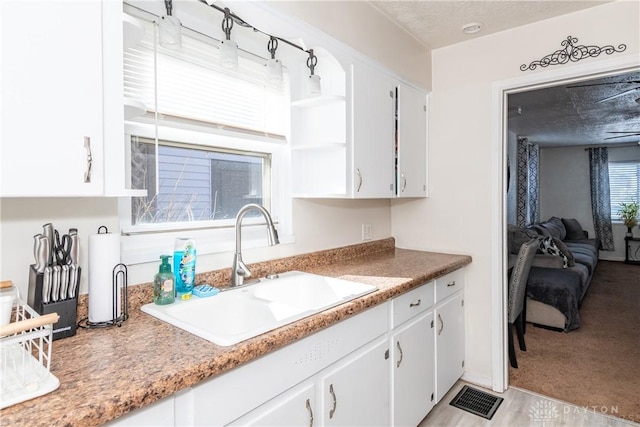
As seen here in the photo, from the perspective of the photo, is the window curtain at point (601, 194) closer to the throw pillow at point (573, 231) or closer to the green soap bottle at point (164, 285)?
the throw pillow at point (573, 231)

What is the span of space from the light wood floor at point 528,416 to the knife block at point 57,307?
1848mm

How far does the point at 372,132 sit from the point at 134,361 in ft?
5.33

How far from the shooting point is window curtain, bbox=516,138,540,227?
6.45 meters

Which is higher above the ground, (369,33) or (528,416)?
(369,33)

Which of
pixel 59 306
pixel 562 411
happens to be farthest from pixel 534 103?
pixel 59 306

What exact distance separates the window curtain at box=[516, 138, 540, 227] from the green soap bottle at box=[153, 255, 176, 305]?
6424mm

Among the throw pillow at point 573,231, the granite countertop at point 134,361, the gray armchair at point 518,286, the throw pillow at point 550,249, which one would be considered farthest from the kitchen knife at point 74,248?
the throw pillow at point 573,231

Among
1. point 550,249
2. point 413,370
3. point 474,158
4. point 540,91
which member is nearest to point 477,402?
point 413,370

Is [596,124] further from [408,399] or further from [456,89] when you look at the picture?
[408,399]

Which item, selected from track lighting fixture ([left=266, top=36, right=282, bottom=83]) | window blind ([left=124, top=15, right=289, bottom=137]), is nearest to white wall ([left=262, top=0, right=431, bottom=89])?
track lighting fixture ([left=266, top=36, right=282, bottom=83])

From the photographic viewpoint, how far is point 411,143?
2.50m

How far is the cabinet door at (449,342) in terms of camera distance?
2195mm

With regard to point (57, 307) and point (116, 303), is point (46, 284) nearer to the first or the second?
point (57, 307)

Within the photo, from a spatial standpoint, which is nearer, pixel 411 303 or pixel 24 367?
pixel 24 367
